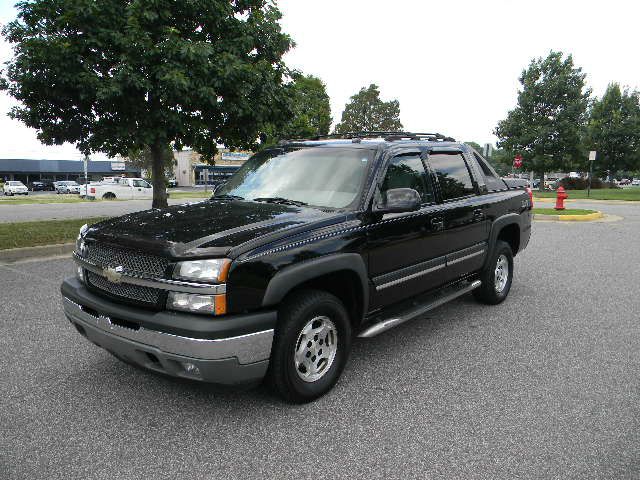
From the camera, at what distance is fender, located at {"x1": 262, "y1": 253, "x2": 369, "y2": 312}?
2855mm

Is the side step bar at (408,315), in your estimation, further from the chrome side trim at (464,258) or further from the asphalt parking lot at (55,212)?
the asphalt parking lot at (55,212)

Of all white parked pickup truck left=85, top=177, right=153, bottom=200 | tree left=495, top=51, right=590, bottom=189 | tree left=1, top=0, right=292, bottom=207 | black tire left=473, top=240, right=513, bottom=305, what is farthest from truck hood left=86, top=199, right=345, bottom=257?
tree left=495, top=51, right=590, bottom=189

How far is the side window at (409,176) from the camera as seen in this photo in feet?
12.7

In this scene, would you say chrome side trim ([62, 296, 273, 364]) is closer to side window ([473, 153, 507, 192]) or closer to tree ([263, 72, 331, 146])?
side window ([473, 153, 507, 192])

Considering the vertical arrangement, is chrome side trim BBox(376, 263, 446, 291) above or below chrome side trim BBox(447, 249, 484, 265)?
below

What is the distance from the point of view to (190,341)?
8.71ft

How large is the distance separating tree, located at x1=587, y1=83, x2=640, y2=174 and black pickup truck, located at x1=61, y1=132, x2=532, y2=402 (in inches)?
1672

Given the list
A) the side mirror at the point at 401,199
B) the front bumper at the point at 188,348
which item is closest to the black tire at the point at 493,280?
the side mirror at the point at 401,199

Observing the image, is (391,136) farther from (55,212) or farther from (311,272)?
(55,212)

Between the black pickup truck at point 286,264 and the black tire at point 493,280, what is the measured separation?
57 centimetres

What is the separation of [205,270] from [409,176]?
6.91 feet

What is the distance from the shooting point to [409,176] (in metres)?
4.12

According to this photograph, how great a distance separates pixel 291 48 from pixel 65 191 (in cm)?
4706

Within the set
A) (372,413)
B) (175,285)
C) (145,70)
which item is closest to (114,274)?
(175,285)
